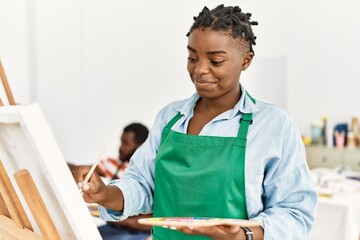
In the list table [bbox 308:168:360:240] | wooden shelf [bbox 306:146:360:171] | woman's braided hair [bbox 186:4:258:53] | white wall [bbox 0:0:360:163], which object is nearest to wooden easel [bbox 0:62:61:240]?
woman's braided hair [bbox 186:4:258:53]

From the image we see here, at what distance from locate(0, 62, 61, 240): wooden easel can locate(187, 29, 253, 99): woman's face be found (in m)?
0.42

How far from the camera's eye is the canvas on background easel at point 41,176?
0.64 meters

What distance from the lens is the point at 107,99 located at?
3.78 m

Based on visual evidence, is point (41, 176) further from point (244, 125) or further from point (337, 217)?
point (337, 217)

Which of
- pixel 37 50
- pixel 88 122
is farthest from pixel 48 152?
pixel 88 122

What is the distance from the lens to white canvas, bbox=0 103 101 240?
0.64 metres

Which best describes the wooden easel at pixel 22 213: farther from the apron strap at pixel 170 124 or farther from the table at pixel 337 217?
the table at pixel 337 217

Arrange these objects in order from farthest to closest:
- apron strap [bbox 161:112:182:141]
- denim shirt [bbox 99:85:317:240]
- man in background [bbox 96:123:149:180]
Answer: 1. man in background [bbox 96:123:149:180]
2. apron strap [bbox 161:112:182:141]
3. denim shirt [bbox 99:85:317:240]

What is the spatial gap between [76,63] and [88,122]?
1.58 feet

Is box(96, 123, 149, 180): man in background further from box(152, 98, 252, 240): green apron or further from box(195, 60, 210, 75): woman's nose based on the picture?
box(195, 60, 210, 75): woman's nose

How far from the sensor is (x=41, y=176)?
2.37 ft

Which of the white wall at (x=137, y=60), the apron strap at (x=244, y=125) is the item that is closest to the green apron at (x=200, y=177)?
the apron strap at (x=244, y=125)

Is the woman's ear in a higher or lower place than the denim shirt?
higher

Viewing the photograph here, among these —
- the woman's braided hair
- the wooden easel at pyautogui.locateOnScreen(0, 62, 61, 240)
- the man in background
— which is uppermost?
the woman's braided hair
